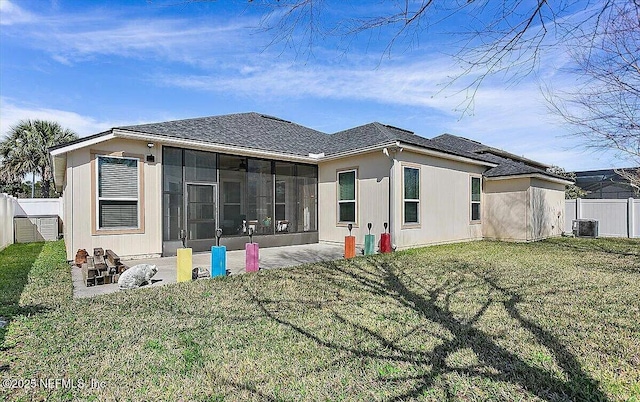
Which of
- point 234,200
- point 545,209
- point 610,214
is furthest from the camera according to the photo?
point 610,214

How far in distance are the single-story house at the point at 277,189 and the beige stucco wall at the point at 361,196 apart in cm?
4

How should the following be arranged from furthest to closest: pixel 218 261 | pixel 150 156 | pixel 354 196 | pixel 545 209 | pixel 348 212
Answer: pixel 545 209, pixel 348 212, pixel 354 196, pixel 150 156, pixel 218 261

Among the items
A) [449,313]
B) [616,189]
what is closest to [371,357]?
[449,313]

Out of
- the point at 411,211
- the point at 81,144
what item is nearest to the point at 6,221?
the point at 81,144

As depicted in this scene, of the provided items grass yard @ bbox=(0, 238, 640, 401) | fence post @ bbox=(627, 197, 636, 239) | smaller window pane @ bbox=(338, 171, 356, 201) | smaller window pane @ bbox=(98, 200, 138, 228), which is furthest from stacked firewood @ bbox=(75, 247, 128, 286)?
fence post @ bbox=(627, 197, 636, 239)

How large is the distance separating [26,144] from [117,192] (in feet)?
64.7

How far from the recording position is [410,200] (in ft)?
34.7

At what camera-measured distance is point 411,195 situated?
10648 millimetres

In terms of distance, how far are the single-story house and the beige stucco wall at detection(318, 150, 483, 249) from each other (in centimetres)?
4

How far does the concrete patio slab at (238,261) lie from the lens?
5961 millimetres

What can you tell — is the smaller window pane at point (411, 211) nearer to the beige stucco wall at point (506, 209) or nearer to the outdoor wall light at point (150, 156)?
the beige stucco wall at point (506, 209)

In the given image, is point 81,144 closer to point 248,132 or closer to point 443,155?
point 248,132

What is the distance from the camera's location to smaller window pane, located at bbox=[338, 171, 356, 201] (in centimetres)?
1126

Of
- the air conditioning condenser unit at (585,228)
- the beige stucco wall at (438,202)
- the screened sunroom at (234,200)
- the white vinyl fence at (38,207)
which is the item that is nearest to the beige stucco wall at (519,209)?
the beige stucco wall at (438,202)
